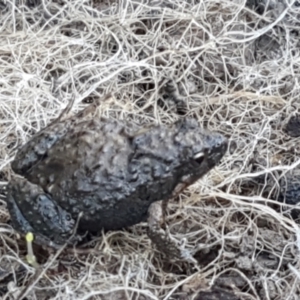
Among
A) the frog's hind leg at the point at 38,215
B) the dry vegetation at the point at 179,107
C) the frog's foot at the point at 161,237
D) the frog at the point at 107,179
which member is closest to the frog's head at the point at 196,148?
the frog at the point at 107,179

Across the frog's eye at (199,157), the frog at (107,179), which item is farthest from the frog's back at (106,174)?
the frog's eye at (199,157)

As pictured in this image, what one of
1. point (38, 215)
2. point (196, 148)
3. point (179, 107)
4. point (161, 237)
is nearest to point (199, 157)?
point (196, 148)

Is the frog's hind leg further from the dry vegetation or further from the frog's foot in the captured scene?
the frog's foot

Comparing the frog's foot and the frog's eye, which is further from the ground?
the frog's eye

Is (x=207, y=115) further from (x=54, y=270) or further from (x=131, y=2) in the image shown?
(x=54, y=270)

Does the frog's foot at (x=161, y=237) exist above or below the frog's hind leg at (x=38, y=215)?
below

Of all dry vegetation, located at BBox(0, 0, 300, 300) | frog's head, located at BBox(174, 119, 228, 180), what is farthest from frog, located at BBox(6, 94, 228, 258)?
dry vegetation, located at BBox(0, 0, 300, 300)

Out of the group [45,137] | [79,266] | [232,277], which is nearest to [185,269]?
[232,277]

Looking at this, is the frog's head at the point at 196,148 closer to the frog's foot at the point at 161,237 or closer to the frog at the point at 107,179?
the frog at the point at 107,179
